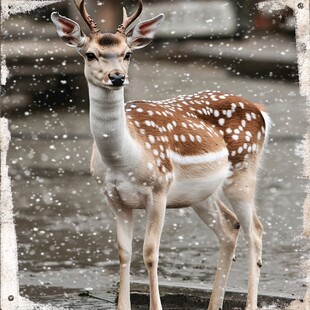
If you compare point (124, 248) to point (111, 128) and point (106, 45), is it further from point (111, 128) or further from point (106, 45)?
point (106, 45)

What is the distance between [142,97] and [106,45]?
33.5 ft

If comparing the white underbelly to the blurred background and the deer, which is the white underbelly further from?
the blurred background

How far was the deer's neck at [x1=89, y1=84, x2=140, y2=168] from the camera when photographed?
6176 millimetres

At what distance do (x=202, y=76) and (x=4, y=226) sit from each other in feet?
35.8

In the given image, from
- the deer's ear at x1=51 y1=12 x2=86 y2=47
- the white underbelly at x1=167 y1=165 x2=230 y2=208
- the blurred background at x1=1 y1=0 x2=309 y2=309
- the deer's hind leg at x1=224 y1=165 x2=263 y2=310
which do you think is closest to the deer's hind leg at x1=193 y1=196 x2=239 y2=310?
the deer's hind leg at x1=224 y1=165 x2=263 y2=310

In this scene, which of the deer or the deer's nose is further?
the deer

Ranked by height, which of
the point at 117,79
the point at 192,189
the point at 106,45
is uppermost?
the point at 106,45

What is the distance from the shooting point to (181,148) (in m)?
6.78

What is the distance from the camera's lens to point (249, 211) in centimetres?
719

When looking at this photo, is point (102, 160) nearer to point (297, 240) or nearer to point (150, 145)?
point (150, 145)

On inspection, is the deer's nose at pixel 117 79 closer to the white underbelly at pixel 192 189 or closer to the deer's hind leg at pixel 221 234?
the white underbelly at pixel 192 189

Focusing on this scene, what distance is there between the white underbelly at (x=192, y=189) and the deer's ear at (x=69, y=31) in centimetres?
96

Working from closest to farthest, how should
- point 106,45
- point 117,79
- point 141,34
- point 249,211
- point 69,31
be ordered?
point 117,79 < point 106,45 < point 69,31 < point 141,34 < point 249,211

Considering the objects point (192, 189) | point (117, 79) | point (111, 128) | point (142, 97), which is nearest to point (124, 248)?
point (192, 189)
